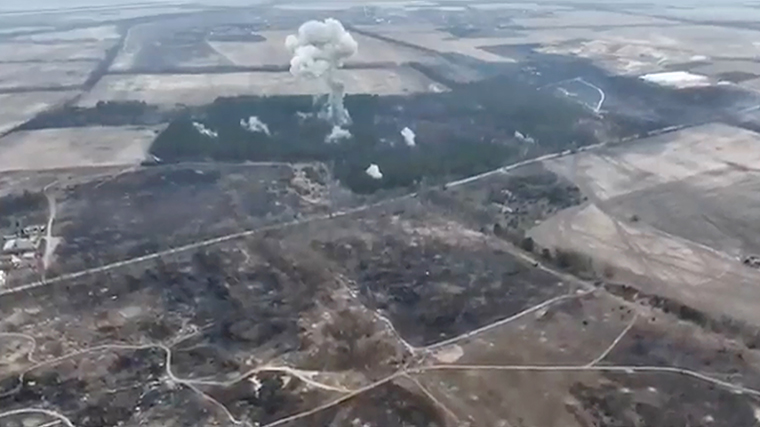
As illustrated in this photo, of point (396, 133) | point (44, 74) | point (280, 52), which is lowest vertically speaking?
point (44, 74)

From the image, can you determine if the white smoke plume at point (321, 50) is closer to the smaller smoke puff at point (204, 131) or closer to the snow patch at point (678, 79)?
the smaller smoke puff at point (204, 131)

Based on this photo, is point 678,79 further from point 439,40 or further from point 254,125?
point 254,125

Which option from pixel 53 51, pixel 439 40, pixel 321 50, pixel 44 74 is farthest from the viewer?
pixel 439 40

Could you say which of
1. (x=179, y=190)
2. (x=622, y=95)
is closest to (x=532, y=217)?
(x=179, y=190)

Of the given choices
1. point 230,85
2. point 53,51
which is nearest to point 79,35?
point 53,51

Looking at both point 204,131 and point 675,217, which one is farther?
point 204,131

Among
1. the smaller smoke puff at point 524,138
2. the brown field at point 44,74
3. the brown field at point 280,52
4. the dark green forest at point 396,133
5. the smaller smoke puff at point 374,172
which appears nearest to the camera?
the smaller smoke puff at point 374,172

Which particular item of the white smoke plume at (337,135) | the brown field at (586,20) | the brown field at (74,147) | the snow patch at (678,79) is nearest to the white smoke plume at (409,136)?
the white smoke plume at (337,135)
